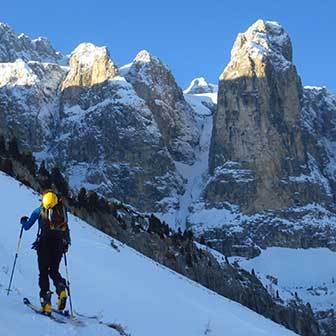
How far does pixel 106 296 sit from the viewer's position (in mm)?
17672

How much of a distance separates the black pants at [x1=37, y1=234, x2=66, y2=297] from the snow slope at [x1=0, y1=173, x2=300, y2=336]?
2.12 feet

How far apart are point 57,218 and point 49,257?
27.5 inches

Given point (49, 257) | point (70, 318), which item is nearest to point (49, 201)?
point (49, 257)

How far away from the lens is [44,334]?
9797 mm

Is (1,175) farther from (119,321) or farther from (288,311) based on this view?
(288,311)

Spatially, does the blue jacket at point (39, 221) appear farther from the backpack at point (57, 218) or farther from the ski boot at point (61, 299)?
the ski boot at point (61, 299)

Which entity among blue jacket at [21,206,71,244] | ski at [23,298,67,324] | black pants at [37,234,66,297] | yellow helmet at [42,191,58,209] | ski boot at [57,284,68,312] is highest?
yellow helmet at [42,191,58,209]

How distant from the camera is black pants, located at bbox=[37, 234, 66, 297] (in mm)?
11828

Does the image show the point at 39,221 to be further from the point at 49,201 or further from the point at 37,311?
the point at 37,311

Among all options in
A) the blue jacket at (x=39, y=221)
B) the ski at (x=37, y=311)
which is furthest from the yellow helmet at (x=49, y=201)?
the ski at (x=37, y=311)

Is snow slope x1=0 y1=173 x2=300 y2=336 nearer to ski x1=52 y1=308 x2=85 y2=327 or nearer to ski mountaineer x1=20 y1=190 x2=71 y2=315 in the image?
ski x1=52 y1=308 x2=85 y2=327

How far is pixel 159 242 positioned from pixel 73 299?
67695 millimetres

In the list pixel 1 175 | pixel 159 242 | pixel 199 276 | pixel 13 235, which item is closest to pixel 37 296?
pixel 13 235

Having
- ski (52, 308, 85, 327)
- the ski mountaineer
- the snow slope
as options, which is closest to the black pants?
the ski mountaineer
